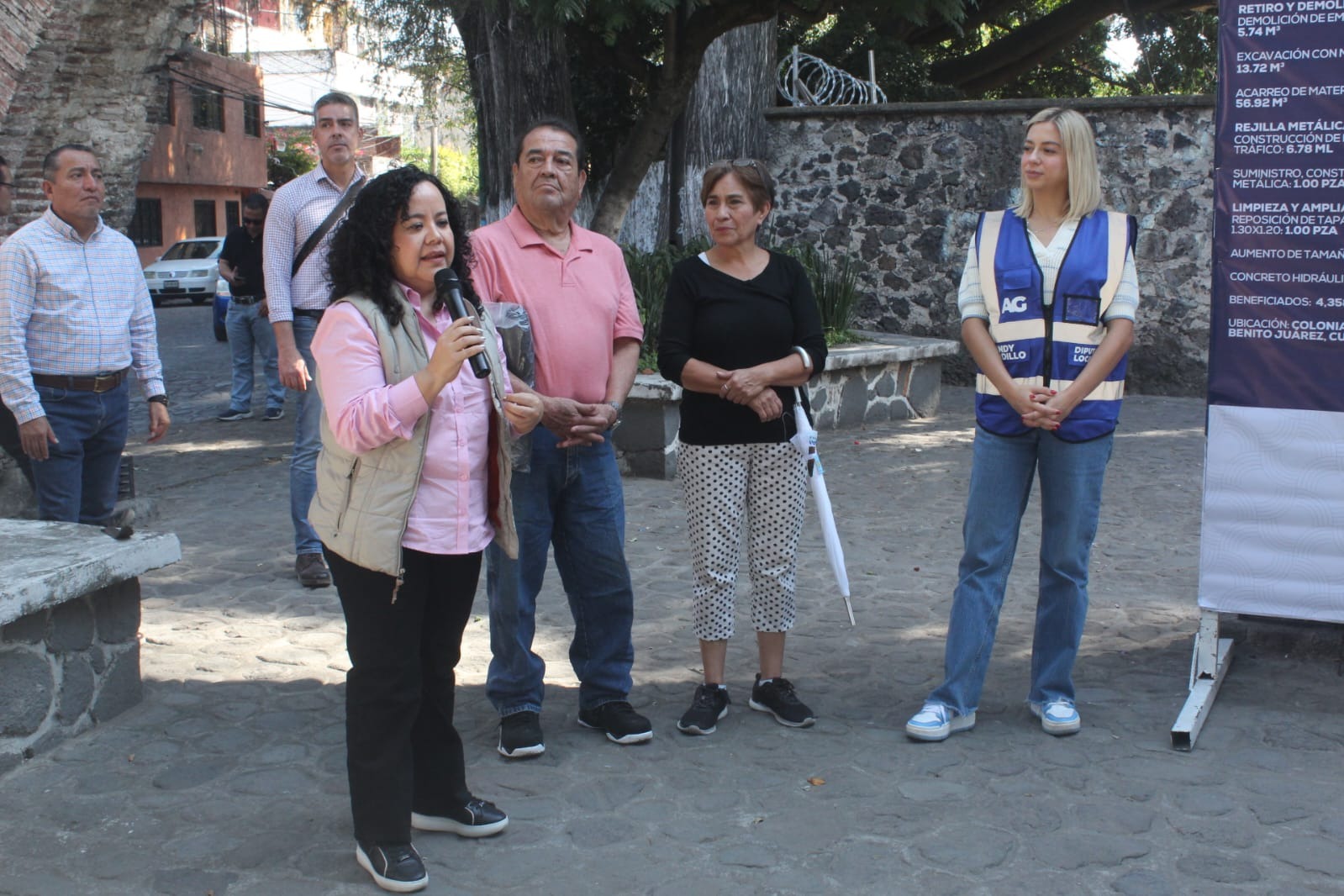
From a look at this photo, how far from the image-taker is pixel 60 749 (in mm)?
4012

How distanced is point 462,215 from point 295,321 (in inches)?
101

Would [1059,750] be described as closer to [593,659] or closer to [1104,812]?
[1104,812]

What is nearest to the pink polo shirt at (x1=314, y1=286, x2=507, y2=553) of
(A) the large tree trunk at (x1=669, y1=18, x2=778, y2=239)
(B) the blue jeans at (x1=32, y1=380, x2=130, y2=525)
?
(B) the blue jeans at (x1=32, y1=380, x2=130, y2=525)

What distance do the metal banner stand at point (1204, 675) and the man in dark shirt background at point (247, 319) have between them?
8.01 meters

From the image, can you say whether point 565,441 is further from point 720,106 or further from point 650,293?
point 720,106

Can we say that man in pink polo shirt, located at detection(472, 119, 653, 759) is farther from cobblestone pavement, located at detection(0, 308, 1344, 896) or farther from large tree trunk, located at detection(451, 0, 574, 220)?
large tree trunk, located at detection(451, 0, 574, 220)

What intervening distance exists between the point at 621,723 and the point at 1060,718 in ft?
4.69

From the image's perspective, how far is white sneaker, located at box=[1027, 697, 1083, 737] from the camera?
4121mm

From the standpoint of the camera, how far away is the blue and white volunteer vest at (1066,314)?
3961 millimetres

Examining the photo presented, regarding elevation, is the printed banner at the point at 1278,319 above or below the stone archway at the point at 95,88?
below

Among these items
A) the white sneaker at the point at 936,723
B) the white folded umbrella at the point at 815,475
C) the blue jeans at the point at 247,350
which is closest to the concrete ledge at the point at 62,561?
the white folded umbrella at the point at 815,475

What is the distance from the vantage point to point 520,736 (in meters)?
3.99

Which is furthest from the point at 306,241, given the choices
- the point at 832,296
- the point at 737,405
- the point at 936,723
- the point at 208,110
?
the point at 208,110

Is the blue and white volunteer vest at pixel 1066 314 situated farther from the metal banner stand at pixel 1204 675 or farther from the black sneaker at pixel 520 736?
the black sneaker at pixel 520 736
